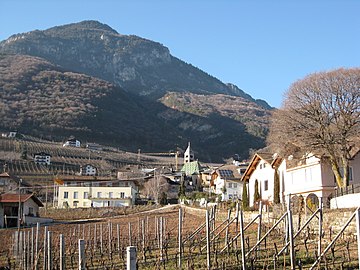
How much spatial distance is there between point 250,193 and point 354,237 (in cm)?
3508

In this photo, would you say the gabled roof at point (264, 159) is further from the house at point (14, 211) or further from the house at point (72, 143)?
the house at point (72, 143)

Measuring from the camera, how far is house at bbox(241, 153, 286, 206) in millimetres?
49656

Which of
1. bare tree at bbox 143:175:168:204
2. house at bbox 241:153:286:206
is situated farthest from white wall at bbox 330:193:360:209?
bare tree at bbox 143:175:168:204

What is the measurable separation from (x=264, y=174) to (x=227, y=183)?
2378 centimetres

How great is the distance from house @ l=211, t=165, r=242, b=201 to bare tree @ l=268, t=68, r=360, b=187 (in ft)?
107

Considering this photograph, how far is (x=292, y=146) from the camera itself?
40.0m

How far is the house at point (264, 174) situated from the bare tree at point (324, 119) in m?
9.77

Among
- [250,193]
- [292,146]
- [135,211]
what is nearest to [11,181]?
[135,211]

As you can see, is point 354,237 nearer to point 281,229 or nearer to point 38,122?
point 281,229

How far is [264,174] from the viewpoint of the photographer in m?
53.1

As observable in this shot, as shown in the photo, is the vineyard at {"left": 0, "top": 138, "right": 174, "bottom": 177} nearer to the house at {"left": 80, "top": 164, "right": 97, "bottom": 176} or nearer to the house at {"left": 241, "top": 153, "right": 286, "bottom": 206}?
the house at {"left": 80, "top": 164, "right": 97, "bottom": 176}

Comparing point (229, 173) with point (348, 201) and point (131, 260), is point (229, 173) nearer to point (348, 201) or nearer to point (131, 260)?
point (348, 201)

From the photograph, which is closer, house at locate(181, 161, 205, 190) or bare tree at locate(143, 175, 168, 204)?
bare tree at locate(143, 175, 168, 204)

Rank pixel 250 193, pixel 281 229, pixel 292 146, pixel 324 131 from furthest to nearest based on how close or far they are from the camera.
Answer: pixel 250 193
pixel 292 146
pixel 324 131
pixel 281 229
